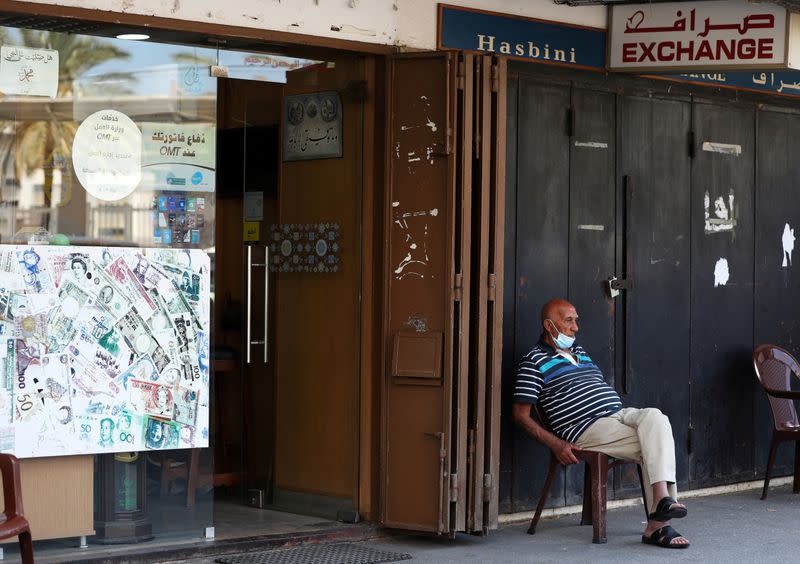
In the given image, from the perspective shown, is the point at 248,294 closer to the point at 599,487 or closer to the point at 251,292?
the point at 251,292

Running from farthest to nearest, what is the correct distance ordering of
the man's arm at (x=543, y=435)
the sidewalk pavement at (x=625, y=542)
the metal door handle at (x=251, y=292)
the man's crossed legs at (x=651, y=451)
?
the metal door handle at (x=251, y=292) → the man's arm at (x=543, y=435) → the man's crossed legs at (x=651, y=451) → the sidewalk pavement at (x=625, y=542)

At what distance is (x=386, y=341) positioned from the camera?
7660mm

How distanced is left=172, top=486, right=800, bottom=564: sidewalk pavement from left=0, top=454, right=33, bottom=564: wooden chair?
1378mm

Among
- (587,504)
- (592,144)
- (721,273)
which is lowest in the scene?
(587,504)

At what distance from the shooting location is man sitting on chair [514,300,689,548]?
24.9ft

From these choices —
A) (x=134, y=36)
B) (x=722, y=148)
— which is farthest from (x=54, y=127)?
(x=722, y=148)

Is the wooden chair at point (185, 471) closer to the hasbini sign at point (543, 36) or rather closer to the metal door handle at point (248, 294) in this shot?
the metal door handle at point (248, 294)

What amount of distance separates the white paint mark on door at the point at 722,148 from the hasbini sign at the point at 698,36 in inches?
43.7

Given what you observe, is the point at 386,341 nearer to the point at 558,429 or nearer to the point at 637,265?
the point at 558,429

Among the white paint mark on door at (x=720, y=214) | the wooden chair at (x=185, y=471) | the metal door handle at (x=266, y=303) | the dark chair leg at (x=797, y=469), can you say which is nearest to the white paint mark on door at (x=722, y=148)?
the white paint mark on door at (x=720, y=214)

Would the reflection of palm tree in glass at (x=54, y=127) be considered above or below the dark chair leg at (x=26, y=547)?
above

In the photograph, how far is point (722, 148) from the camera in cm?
960

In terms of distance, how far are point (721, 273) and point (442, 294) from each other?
2981 millimetres

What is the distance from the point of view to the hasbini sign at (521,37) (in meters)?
8.05
